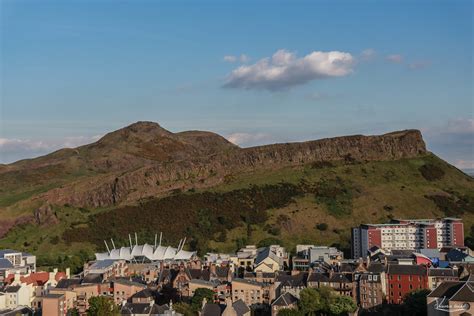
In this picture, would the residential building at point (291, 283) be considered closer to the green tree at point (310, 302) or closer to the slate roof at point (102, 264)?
the green tree at point (310, 302)

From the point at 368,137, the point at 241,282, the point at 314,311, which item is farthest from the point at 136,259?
the point at 368,137

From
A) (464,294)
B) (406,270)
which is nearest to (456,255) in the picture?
(406,270)

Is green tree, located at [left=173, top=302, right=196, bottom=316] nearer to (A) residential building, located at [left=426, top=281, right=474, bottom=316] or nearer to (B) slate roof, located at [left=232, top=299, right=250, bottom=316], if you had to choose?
(B) slate roof, located at [left=232, top=299, right=250, bottom=316]

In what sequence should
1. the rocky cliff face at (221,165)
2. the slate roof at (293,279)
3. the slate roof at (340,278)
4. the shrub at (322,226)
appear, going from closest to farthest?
the slate roof at (340,278) → the slate roof at (293,279) → the shrub at (322,226) → the rocky cliff face at (221,165)

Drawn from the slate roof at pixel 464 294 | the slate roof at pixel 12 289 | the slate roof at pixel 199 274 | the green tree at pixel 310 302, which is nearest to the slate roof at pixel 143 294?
the slate roof at pixel 199 274

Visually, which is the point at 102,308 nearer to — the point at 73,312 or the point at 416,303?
the point at 73,312

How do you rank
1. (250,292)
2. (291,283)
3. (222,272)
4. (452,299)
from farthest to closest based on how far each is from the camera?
1. (222,272)
2. (291,283)
3. (250,292)
4. (452,299)

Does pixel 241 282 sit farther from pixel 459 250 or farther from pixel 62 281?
pixel 459 250
